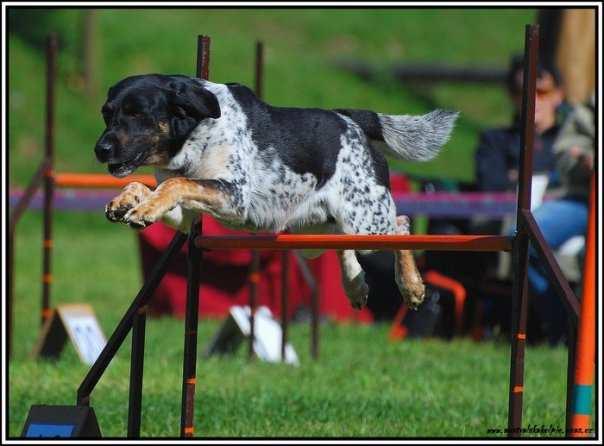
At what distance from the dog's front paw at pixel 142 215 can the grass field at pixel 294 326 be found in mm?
1808

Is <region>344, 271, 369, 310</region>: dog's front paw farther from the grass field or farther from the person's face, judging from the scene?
the person's face

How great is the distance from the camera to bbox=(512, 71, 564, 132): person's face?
8375 millimetres

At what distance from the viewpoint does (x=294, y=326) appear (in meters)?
8.88

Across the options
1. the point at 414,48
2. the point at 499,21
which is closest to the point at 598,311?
the point at 414,48

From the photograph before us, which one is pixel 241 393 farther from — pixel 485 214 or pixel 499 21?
pixel 499 21

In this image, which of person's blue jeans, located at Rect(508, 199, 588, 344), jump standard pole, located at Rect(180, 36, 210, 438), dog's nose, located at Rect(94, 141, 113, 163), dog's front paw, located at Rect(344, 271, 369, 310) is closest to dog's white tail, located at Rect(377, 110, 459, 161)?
dog's front paw, located at Rect(344, 271, 369, 310)

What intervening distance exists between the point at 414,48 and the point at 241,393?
17.7 metres

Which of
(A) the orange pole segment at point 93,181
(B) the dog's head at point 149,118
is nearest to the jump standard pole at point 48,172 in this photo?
(A) the orange pole segment at point 93,181

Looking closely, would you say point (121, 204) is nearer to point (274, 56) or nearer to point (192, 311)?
point (192, 311)

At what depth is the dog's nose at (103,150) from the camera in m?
3.79

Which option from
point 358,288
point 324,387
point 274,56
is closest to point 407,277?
point 358,288

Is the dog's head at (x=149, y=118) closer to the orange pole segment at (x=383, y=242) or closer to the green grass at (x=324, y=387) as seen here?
the orange pole segment at (x=383, y=242)

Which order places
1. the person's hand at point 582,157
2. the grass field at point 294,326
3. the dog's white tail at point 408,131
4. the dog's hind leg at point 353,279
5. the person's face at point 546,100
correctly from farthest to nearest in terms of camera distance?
the person's face at point 546,100
the person's hand at point 582,157
the grass field at point 294,326
the dog's hind leg at point 353,279
the dog's white tail at point 408,131

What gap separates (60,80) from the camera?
1723 cm
